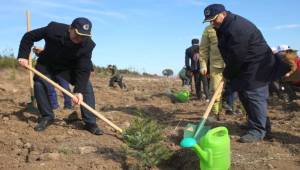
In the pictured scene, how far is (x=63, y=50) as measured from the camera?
6422 millimetres

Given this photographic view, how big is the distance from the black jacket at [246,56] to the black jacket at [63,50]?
169 centimetres

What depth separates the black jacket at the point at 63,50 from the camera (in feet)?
20.8

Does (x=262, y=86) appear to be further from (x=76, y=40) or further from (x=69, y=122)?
(x=69, y=122)

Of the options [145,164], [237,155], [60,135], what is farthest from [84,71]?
[237,155]

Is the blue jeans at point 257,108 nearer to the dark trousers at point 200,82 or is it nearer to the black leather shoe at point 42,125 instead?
the black leather shoe at point 42,125

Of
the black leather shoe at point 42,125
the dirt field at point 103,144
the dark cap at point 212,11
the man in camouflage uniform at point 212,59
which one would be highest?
the dark cap at point 212,11

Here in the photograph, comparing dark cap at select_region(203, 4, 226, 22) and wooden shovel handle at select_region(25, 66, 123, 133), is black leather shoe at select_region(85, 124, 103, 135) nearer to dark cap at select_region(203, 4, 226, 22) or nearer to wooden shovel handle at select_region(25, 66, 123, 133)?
wooden shovel handle at select_region(25, 66, 123, 133)

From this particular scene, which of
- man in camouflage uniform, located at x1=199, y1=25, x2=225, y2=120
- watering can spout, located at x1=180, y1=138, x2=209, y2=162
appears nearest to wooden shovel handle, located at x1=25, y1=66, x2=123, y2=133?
man in camouflage uniform, located at x1=199, y1=25, x2=225, y2=120

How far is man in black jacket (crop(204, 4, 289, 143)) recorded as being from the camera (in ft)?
18.4

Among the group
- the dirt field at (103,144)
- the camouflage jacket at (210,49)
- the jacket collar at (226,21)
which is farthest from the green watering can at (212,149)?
the camouflage jacket at (210,49)

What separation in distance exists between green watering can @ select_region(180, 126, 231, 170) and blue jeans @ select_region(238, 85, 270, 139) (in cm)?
126

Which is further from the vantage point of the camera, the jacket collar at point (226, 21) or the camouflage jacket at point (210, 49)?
the camouflage jacket at point (210, 49)

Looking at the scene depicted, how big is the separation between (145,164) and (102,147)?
885 mm

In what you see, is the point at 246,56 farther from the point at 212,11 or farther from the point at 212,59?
the point at 212,59
